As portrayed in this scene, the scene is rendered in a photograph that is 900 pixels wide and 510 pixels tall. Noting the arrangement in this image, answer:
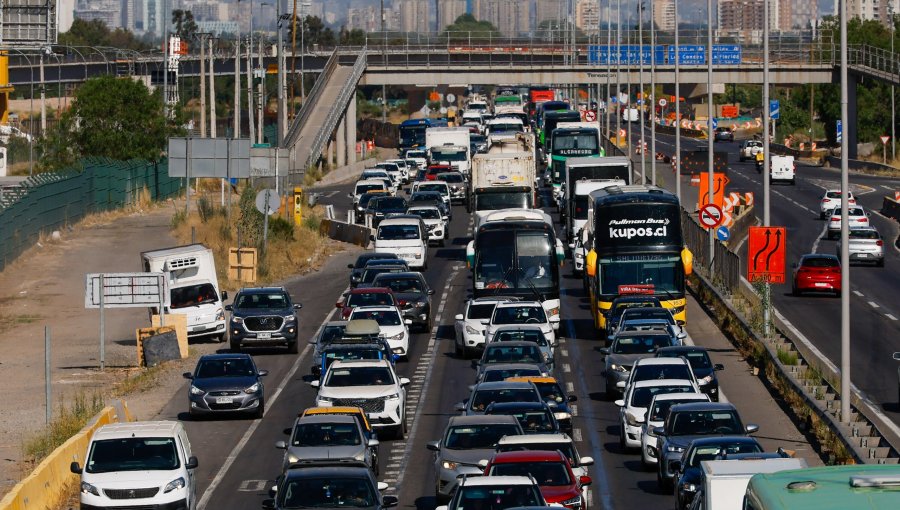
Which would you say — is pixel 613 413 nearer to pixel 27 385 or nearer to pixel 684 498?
pixel 684 498

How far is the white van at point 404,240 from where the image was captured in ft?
190

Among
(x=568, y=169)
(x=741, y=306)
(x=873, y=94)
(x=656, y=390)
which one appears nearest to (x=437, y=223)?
(x=568, y=169)

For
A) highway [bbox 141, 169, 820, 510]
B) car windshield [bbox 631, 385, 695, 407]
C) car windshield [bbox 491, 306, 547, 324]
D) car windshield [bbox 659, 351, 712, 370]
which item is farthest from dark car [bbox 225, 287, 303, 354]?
car windshield [bbox 631, 385, 695, 407]

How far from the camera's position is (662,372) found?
30.9 meters

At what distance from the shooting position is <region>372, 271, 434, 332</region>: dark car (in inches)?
1779

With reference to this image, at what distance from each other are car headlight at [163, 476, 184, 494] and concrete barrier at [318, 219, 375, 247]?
44.0m

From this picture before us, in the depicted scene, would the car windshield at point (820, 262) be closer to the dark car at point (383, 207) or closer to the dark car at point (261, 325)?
the dark car at point (261, 325)

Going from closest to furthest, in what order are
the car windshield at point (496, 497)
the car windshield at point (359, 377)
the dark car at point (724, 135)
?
1. the car windshield at point (496, 497)
2. the car windshield at point (359, 377)
3. the dark car at point (724, 135)

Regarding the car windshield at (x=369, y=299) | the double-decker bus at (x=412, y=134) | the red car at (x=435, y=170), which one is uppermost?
the double-decker bus at (x=412, y=134)

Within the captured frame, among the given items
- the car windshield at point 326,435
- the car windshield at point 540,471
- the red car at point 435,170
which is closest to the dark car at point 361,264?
the car windshield at point 326,435

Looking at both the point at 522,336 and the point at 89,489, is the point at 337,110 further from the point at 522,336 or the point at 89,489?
the point at 89,489

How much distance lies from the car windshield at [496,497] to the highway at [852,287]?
1411 cm

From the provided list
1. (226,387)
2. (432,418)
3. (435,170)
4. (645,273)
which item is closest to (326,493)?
(226,387)

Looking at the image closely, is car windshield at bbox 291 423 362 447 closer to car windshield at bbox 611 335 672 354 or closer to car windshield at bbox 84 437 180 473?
car windshield at bbox 84 437 180 473
